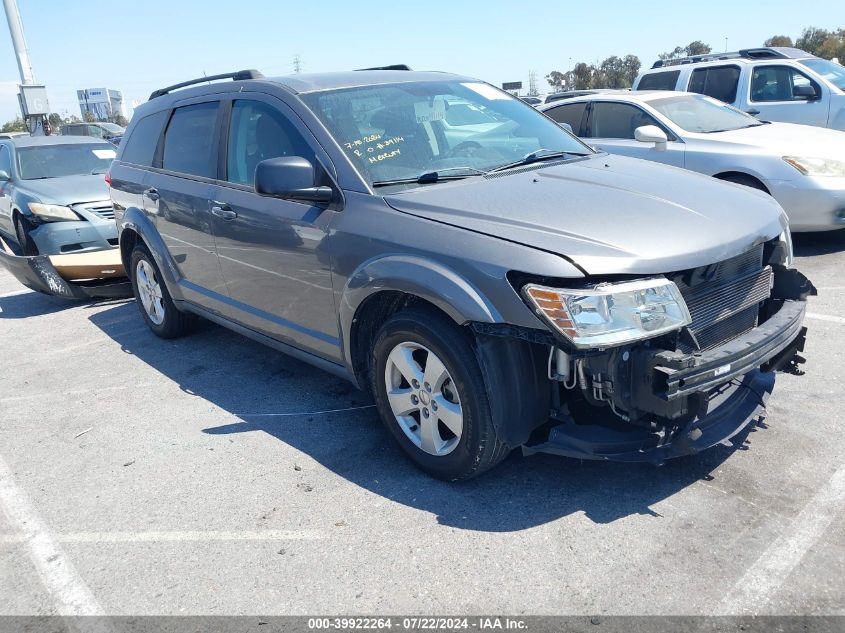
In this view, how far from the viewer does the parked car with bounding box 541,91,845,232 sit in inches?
262

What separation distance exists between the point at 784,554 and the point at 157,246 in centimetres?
457

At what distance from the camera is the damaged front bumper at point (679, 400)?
276 cm

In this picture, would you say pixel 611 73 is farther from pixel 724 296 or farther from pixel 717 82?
pixel 724 296

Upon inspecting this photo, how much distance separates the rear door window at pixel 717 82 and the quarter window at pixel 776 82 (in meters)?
0.27

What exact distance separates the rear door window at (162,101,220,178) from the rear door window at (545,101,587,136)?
4.61 meters

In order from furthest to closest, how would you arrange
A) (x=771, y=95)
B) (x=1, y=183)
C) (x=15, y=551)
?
(x=771, y=95)
(x=1, y=183)
(x=15, y=551)

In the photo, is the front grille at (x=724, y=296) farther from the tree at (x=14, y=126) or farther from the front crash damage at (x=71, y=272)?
the tree at (x=14, y=126)

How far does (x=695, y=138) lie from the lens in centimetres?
732

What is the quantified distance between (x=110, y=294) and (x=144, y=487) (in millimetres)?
4169

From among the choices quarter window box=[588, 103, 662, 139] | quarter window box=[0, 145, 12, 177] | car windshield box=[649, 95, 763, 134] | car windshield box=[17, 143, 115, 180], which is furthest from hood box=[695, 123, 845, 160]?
quarter window box=[0, 145, 12, 177]

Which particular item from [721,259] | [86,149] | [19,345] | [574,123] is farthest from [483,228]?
[86,149]

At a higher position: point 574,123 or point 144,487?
point 574,123

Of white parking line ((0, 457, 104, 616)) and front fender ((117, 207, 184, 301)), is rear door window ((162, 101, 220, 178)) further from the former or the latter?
white parking line ((0, 457, 104, 616))

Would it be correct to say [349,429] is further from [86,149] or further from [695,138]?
[86,149]
